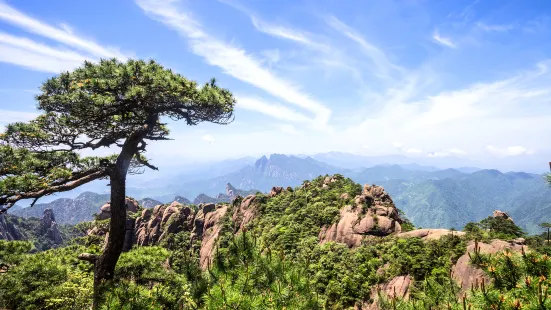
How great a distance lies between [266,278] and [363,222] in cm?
2648

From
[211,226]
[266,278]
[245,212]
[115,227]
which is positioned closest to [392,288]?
[266,278]

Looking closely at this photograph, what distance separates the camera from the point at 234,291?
5.13 m

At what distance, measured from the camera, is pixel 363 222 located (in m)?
29.7

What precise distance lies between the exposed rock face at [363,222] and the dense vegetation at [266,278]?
14.2 ft

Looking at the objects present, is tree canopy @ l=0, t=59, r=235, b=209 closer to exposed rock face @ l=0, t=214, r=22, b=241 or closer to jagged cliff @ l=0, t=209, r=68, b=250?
exposed rock face @ l=0, t=214, r=22, b=241

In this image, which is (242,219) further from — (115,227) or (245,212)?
(115,227)

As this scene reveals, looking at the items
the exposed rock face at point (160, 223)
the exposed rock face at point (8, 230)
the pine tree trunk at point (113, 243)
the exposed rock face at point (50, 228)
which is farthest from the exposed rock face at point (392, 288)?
the exposed rock face at point (50, 228)

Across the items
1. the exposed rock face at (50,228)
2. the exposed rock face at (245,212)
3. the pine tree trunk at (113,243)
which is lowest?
the exposed rock face at (50,228)

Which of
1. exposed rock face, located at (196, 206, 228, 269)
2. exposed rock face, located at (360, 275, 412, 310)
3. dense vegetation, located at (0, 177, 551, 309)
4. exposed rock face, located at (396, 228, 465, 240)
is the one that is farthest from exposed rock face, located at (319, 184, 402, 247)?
exposed rock face, located at (196, 206, 228, 269)

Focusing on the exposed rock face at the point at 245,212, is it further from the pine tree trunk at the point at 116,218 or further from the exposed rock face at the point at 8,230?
the exposed rock face at the point at 8,230

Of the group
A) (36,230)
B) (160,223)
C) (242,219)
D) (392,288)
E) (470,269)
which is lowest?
(36,230)

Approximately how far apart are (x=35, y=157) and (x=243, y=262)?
29.1 ft

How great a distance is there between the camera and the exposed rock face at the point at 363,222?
2872 cm

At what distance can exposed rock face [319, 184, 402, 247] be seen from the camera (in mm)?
28719
